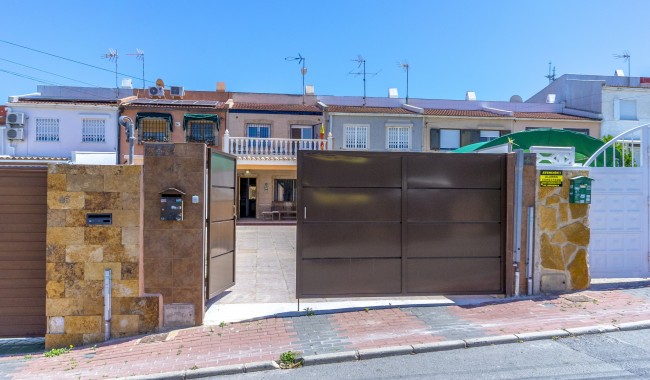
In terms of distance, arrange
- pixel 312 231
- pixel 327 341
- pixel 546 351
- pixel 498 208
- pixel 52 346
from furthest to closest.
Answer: pixel 498 208 → pixel 312 231 → pixel 52 346 → pixel 327 341 → pixel 546 351

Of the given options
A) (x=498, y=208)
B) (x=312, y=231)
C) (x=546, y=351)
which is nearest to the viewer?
(x=546, y=351)

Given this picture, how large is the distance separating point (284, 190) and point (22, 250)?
59.2ft

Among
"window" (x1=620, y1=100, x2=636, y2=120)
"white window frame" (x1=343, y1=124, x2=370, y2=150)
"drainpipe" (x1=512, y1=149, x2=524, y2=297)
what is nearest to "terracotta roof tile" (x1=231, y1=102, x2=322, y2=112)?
"white window frame" (x1=343, y1=124, x2=370, y2=150)

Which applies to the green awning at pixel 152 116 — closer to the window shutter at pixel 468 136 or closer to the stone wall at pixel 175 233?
the window shutter at pixel 468 136

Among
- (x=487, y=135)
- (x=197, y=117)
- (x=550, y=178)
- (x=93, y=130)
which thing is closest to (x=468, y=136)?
(x=487, y=135)

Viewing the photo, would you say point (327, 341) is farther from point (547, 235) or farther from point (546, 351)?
point (547, 235)

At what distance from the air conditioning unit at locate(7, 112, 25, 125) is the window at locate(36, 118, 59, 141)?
2.29ft

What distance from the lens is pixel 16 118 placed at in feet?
70.5

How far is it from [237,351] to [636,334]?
5.15m

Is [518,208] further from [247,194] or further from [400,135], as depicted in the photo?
[247,194]

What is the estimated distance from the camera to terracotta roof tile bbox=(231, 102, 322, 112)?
23359mm

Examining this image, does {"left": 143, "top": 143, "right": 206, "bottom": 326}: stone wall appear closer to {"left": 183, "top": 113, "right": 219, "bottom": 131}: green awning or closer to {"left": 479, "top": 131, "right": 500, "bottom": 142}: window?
{"left": 183, "top": 113, "right": 219, "bottom": 131}: green awning

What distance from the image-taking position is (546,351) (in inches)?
189

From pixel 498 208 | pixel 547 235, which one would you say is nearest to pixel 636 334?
pixel 547 235
